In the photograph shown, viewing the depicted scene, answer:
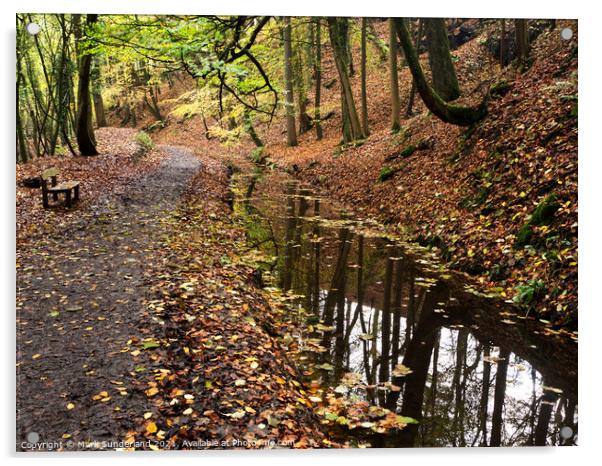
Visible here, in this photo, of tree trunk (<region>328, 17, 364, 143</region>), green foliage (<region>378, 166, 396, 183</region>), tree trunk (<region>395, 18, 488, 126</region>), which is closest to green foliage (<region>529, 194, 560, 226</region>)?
tree trunk (<region>395, 18, 488, 126</region>)

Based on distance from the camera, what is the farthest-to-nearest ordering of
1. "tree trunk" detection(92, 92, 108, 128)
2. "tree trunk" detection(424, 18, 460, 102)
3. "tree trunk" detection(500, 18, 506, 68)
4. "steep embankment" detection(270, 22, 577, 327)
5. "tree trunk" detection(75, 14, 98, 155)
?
"tree trunk" detection(92, 92, 108, 128) < "tree trunk" detection(75, 14, 98, 155) < "tree trunk" detection(424, 18, 460, 102) < "tree trunk" detection(500, 18, 506, 68) < "steep embankment" detection(270, 22, 577, 327)

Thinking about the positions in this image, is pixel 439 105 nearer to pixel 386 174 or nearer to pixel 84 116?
pixel 386 174

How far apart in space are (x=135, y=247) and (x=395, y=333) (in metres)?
3.89

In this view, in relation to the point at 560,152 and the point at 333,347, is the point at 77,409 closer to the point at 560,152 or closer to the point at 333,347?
the point at 333,347

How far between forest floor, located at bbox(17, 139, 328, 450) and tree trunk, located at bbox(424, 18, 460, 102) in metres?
7.15

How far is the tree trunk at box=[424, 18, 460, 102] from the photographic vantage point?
1112 centimetres

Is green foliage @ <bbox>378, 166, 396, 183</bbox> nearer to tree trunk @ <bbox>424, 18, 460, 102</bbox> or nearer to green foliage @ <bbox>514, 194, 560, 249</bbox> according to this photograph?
tree trunk @ <bbox>424, 18, 460, 102</bbox>

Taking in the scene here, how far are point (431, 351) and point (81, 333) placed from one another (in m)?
3.54

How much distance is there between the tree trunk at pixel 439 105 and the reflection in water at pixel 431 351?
3.29 meters

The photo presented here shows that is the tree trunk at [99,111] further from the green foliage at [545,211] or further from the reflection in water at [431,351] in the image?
the green foliage at [545,211]

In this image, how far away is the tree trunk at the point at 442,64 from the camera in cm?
1112

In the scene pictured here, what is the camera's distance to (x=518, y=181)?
7277 millimetres

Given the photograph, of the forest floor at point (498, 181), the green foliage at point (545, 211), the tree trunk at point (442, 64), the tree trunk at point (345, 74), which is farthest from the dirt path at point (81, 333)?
the tree trunk at point (345, 74)

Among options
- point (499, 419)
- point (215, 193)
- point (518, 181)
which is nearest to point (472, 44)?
point (518, 181)
